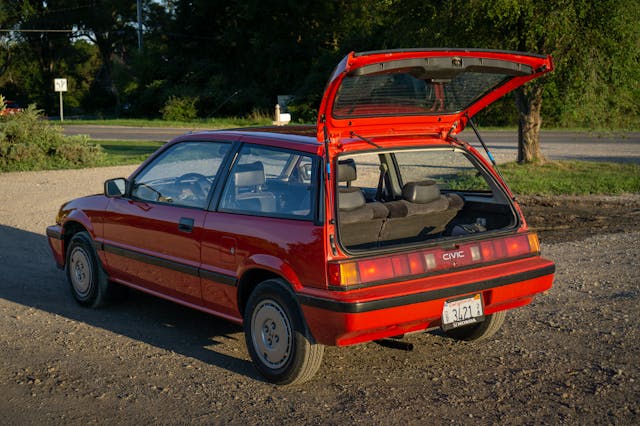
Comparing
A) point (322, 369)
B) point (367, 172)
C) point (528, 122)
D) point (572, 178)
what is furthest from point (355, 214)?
point (528, 122)

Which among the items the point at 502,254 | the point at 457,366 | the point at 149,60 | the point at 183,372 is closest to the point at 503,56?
the point at 502,254

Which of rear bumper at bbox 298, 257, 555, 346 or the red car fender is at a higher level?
the red car fender

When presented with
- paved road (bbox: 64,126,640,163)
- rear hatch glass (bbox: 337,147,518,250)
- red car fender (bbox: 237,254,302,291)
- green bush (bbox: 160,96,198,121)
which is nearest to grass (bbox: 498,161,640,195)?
paved road (bbox: 64,126,640,163)

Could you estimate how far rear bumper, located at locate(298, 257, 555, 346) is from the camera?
4570 mm

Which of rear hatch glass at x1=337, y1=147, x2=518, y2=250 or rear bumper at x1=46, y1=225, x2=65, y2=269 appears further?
rear bumper at x1=46, y1=225, x2=65, y2=269

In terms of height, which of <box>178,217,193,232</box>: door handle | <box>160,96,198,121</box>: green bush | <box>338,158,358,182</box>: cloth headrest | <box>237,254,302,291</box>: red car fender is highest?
<box>160,96,198,121</box>: green bush

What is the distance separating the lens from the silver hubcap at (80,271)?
6.89m

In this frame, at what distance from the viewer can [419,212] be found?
18.8ft

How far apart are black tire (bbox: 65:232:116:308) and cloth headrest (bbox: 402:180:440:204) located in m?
2.80

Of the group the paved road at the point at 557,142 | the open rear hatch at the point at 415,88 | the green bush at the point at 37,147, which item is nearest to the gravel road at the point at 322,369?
the open rear hatch at the point at 415,88

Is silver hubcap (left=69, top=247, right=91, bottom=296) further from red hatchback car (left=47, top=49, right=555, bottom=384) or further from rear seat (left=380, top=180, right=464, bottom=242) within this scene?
rear seat (left=380, top=180, right=464, bottom=242)

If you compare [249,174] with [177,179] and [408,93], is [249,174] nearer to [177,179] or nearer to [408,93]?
[177,179]

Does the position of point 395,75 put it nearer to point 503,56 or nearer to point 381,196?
point 503,56

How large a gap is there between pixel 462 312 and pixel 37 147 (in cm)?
1574
